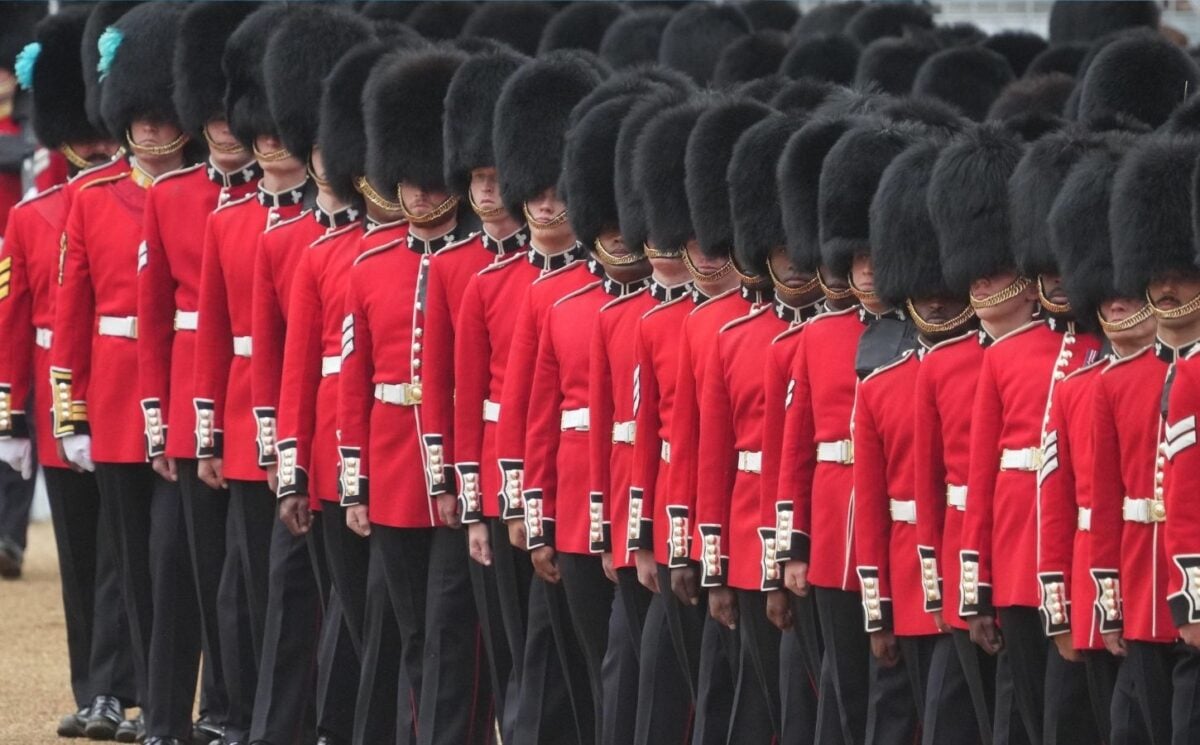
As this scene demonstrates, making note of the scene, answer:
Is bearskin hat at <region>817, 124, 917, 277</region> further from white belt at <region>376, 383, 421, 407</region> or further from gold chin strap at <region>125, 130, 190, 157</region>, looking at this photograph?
gold chin strap at <region>125, 130, 190, 157</region>

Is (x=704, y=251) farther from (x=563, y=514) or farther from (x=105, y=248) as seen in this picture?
(x=105, y=248)

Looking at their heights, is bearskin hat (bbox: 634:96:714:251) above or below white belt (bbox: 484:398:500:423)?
above

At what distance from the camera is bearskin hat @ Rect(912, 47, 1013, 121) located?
10.4m

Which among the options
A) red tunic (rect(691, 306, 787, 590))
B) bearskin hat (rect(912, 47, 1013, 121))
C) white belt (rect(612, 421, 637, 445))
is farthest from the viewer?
bearskin hat (rect(912, 47, 1013, 121))

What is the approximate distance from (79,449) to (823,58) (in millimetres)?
3797

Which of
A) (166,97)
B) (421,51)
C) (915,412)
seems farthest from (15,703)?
(915,412)

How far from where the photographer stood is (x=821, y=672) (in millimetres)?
6367

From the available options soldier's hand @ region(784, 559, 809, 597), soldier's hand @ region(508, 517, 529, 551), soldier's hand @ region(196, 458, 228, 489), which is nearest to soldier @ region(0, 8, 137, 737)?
soldier's hand @ region(196, 458, 228, 489)

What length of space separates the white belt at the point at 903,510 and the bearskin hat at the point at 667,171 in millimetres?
909

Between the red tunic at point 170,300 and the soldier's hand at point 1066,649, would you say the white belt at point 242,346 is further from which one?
the soldier's hand at point 1066,649

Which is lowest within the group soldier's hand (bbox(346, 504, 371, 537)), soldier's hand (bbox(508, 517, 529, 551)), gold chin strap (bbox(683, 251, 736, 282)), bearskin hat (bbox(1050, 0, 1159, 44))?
bearskin hat (bbox(1050, 0, 1159, 44))

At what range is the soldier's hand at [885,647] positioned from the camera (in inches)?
243

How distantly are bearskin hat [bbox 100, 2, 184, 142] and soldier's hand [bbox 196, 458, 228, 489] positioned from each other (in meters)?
1.07

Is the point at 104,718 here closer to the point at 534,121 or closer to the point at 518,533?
Result: the point at 518,533
